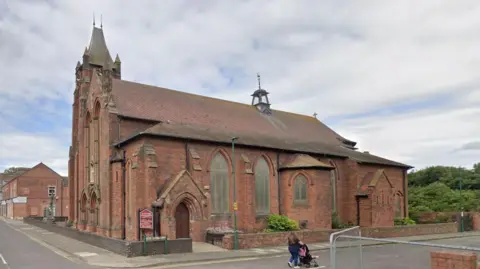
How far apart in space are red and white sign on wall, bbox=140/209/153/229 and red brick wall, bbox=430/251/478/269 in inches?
725

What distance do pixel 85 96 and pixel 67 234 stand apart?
11722 mm

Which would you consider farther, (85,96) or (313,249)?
(85,96)

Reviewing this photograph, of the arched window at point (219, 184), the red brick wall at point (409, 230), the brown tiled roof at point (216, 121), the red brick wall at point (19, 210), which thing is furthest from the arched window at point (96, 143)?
the red brick wall at point (19, 210)

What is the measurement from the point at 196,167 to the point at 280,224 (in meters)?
7.88

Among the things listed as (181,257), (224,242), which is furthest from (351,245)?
(224,242)

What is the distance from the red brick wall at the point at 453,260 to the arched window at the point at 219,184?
24513 millimetres

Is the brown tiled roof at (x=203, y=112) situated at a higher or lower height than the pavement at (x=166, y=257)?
higher

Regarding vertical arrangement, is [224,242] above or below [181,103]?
below

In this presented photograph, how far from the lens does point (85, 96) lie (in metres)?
37.8

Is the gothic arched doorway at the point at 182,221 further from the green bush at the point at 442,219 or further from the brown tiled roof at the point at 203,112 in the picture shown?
the green bush at the point at 442,219

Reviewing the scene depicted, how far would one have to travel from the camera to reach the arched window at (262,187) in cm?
3403

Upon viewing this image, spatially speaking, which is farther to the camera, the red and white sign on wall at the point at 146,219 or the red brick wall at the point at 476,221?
the red brick wall at the point at 476,221

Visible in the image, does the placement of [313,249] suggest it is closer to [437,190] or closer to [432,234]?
[432,234]

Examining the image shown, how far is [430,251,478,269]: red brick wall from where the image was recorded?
7.05 m
